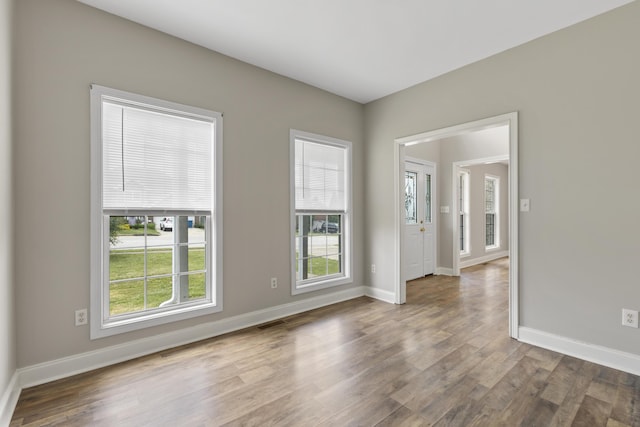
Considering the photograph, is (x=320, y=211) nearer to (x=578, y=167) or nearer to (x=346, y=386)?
(x=346, y=386)

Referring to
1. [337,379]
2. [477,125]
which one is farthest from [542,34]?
[337,379]

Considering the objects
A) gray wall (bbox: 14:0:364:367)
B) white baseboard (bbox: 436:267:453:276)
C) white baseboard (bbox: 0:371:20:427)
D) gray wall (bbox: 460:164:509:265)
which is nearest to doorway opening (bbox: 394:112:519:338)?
white baseboard (bbox: 436:267:453:276)

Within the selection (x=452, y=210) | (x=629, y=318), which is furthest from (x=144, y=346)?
(x=452, y=210)

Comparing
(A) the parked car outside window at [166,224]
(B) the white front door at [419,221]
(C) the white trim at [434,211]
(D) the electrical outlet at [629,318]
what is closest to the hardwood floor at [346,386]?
(D) the electrical outlet at [629,318]

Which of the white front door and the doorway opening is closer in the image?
the doorway opening

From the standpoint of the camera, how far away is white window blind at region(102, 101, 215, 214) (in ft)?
8.19

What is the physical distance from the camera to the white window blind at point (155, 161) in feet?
8.19

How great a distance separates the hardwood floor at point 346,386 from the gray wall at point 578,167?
0.45 m

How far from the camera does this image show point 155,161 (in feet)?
8.86

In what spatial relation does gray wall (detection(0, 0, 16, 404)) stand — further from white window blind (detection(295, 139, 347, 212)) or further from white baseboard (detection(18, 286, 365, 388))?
white window blind (detection(295, 139, 347, 212))

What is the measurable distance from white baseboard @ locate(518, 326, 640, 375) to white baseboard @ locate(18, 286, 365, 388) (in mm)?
2326

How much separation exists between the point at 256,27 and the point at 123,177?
1.73m

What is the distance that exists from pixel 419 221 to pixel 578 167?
10.4ft

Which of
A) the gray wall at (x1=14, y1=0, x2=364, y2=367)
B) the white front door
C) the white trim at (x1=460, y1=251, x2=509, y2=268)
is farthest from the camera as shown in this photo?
the white trim at (x1=460, y1=251, x2=509, y2=268)
